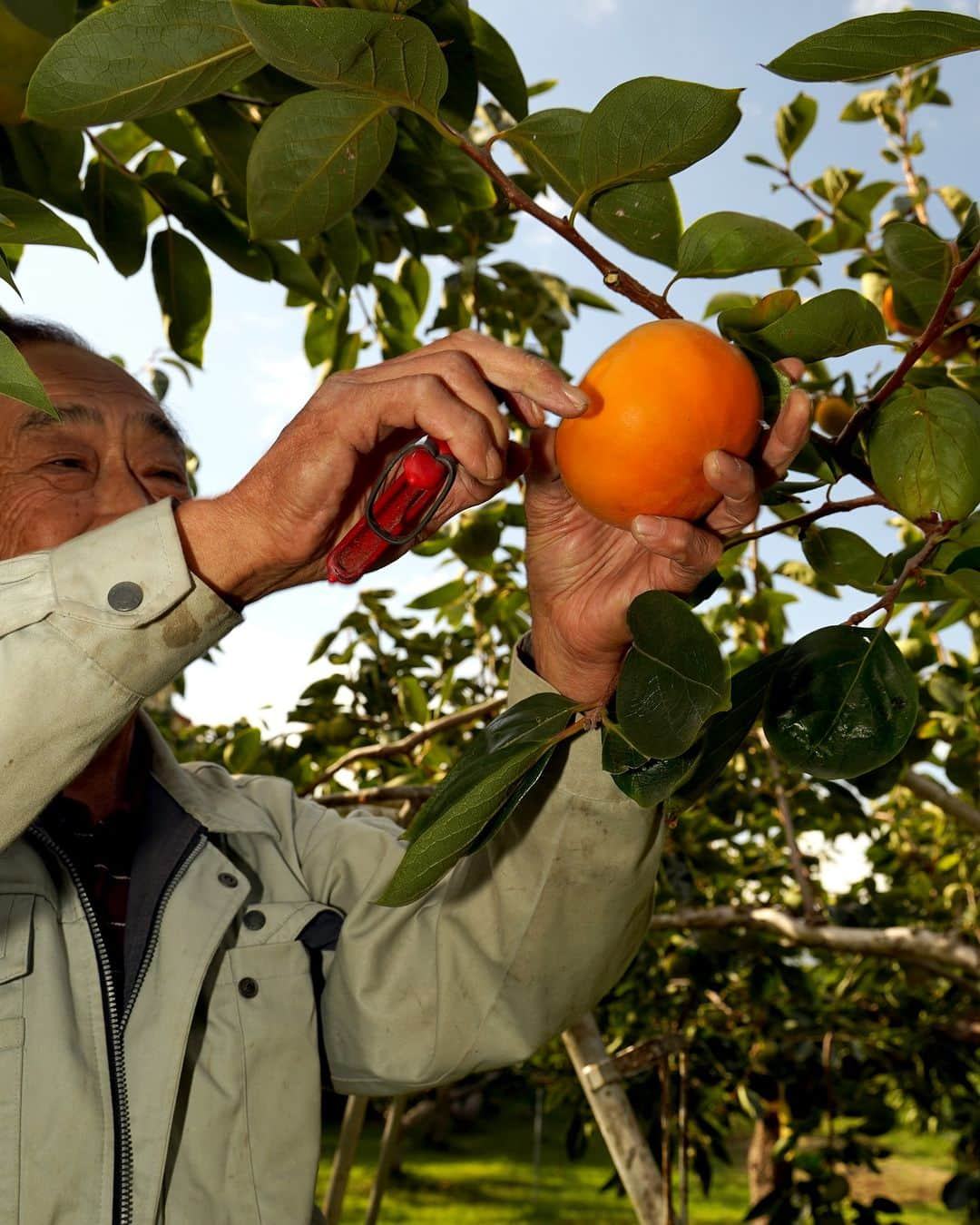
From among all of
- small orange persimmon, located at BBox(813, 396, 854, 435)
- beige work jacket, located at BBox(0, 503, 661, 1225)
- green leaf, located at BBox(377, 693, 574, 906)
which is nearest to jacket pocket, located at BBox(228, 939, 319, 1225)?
beige work jacket, located at BBox(0, 503, 661, 1225)

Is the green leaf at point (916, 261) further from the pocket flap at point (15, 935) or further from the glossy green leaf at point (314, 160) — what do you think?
the pocket flap at point (15, 935)

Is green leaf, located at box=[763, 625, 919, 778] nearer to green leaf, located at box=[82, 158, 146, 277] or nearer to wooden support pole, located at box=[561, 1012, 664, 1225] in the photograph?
green leaf, located at box=[82, 158, 146, 277]

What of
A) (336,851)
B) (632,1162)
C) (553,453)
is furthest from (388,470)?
(632,1162)

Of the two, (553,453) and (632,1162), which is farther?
(632,1162)

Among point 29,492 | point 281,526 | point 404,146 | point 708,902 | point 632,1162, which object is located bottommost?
point 632,1162

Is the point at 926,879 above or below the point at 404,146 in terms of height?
below

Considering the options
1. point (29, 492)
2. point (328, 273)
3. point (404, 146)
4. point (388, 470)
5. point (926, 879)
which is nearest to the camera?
point (388, 470)

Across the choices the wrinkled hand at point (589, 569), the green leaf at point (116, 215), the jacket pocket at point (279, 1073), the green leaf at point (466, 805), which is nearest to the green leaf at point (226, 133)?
the green leaf at point (116, 215)

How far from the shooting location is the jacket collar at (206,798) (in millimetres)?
1718

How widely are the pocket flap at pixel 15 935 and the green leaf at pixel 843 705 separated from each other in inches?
36.7

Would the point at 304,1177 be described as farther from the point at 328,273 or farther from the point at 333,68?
the point at 328,273

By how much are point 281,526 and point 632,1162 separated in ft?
6.45

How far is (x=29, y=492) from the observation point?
4.94 feet

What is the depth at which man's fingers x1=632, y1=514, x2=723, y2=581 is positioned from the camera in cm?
94
